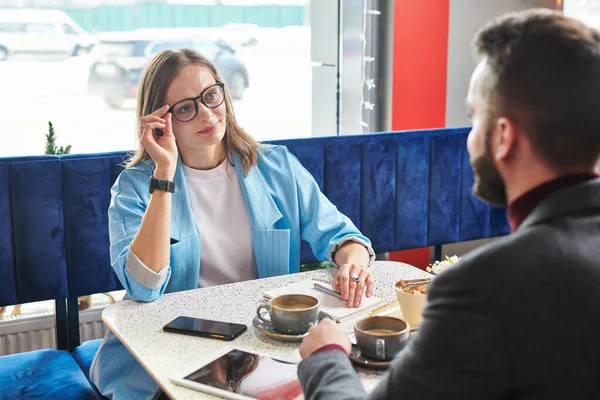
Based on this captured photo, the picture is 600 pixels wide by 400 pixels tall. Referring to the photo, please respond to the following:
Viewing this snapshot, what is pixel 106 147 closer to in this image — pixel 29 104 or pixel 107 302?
pixel 29 104

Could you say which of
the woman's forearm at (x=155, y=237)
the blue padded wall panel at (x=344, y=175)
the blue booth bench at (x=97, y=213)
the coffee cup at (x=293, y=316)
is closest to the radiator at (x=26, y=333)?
the blue booth bench at (x=97, y=213)

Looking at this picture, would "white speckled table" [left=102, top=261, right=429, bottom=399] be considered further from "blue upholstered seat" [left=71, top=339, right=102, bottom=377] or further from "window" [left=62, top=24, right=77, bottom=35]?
"window" [left=62, top=24, right=77, bottom=35]

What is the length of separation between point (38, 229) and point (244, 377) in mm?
1425

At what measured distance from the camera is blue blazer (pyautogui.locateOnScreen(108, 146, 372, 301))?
2.14 metres

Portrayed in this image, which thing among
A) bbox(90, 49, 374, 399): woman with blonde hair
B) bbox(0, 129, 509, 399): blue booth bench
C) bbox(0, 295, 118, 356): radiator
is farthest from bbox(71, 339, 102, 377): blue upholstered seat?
bbox(0, 295, 118, 356): radiator

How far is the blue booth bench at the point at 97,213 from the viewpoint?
254cm

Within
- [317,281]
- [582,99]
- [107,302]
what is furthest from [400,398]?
[107,302]

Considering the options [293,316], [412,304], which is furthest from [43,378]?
[412,304]

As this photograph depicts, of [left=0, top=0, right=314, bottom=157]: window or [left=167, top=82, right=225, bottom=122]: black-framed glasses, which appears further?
[left=0, top=0, right=314, bottom=157]: window

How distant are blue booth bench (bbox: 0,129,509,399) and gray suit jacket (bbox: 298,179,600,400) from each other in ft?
5.04

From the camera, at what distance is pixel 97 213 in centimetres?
268

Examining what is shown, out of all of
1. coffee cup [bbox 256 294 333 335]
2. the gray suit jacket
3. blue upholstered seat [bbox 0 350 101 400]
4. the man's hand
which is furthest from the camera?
blue upholstered seat [bbox 0 350 101 400]

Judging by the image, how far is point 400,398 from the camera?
1049mm

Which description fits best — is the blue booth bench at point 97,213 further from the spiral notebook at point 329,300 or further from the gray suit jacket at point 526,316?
the gray suit jacket at point 526,316
